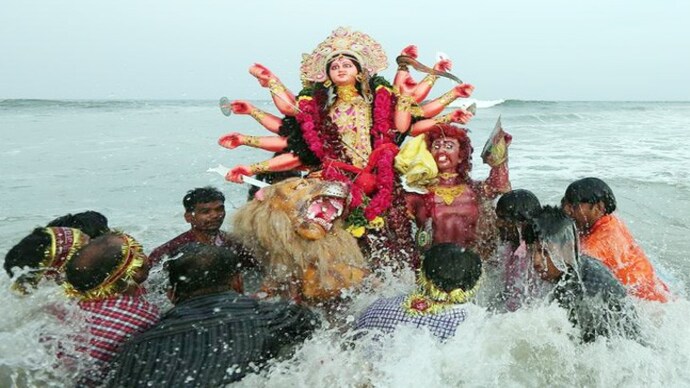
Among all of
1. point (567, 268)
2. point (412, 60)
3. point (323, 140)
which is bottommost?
point (567, 268)

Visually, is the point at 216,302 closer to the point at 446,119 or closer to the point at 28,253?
the point at 28,253

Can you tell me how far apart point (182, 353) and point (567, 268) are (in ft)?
6.88

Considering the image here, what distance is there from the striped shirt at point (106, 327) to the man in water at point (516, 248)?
242 centimetres

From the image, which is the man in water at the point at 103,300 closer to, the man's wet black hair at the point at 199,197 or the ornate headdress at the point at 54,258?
the ornate headdress at the point at 54,258

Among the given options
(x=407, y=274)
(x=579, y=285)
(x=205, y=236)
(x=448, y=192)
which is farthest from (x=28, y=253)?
(x=579, y=285)

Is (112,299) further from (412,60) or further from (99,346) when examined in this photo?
(412,60)

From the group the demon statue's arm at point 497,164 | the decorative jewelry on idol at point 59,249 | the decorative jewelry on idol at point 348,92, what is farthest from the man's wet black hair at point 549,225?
the decorative jewelry on idol at point 59,249

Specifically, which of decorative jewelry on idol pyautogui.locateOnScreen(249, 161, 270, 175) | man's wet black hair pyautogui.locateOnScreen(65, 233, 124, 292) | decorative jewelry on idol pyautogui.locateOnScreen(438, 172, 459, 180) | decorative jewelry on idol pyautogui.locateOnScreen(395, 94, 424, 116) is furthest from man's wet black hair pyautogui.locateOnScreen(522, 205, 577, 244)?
man's wet black hair pyautogui.locateOnScreen(65, 233, 124, 292)

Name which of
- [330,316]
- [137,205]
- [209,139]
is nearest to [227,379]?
[330,316]

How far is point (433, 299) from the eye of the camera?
3.08 metres

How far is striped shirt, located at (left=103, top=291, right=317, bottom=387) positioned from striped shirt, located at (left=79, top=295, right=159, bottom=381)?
0.57ft

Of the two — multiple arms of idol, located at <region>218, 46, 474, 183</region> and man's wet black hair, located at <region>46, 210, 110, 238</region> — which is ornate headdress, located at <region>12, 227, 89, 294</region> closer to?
man's wet black hair, located at <region>46, 210, 110, 238</region>

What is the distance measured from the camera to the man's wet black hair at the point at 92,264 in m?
2.84

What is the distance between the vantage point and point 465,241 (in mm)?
4492
